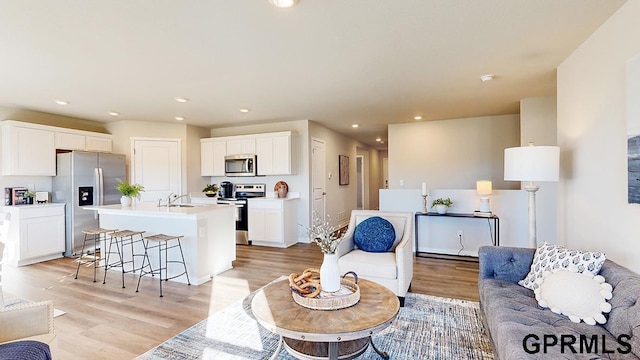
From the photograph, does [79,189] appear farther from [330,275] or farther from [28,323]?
[330,275]

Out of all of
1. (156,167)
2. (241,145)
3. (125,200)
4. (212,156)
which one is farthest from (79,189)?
(241,145)

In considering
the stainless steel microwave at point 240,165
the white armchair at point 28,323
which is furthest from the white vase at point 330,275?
the stainless steel microwave at point 240,165

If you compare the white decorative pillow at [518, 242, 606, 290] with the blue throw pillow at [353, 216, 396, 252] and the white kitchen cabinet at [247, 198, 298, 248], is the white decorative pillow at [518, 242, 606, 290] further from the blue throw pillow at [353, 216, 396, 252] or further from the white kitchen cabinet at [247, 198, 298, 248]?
the white kitchen cabinet at [247, 198, 298, 248]

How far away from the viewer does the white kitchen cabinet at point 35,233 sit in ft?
14.1

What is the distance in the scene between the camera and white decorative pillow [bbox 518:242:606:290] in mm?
1831

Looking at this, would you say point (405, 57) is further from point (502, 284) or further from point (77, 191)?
point (77, 191)

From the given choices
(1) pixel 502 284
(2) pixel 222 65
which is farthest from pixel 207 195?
(1) pixel 502 284

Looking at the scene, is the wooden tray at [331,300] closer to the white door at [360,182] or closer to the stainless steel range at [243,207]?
the stainless steel range at [243,207]

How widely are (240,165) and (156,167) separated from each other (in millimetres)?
1637

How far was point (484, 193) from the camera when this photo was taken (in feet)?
14.4

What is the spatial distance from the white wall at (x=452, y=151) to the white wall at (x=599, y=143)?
95.6 inches

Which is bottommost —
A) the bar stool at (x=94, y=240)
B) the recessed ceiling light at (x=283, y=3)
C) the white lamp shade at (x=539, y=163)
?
the bar stool at (x=94, y=240)

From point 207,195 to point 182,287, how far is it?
118 inches

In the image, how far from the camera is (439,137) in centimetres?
580
